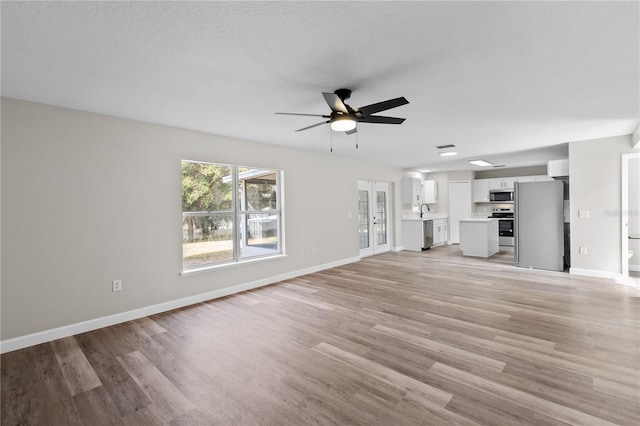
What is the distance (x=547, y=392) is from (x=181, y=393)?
2.60 metres

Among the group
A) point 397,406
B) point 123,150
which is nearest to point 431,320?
point 397,406

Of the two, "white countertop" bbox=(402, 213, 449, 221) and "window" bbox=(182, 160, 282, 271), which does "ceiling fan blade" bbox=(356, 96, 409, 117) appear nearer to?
"window" bbox=(182, 160, 282, 271)

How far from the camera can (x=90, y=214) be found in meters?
3.23

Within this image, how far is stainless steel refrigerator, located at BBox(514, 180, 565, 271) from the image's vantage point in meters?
5.50

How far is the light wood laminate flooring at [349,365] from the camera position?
1.85 meters

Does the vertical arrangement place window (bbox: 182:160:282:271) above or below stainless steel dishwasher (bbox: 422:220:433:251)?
above

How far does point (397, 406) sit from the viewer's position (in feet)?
6.19

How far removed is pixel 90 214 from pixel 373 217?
6038 mm

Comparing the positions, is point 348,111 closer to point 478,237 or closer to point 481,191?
point 478,237

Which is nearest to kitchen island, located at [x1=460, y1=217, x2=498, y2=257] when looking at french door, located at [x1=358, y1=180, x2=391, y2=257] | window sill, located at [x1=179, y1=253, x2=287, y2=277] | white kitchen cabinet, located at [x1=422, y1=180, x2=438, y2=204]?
french door, located at [x1=358, y1=180, x2=391, y2=257]

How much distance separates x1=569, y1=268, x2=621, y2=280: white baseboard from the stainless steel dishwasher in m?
3.44

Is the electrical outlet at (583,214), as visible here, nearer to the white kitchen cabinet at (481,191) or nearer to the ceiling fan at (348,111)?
the white kitchen cabinet at (481,191)

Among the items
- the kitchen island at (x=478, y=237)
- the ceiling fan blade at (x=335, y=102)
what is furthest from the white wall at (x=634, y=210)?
the ceiling fan blade at (x=335, y=102)

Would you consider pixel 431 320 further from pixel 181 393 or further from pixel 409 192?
pixel 409 192
